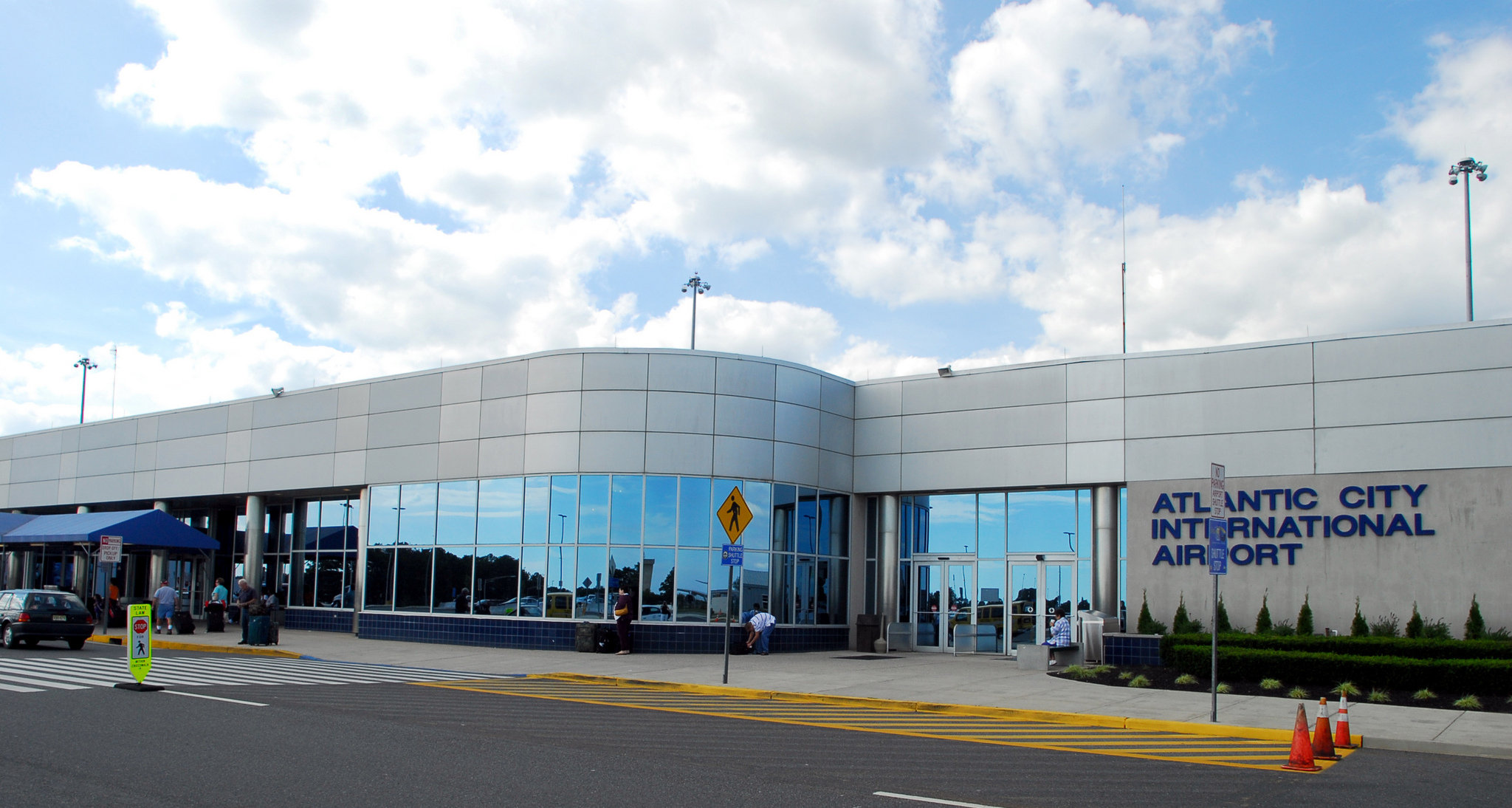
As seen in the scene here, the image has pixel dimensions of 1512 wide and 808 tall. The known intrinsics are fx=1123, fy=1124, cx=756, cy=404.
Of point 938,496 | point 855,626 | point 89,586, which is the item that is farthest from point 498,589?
point 89,586

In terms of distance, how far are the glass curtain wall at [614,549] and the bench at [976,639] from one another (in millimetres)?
2968

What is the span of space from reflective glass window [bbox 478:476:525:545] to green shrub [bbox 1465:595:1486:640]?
19807 mm

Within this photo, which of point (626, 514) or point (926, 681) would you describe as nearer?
point (926, 681)

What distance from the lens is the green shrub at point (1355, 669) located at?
16.5 metres

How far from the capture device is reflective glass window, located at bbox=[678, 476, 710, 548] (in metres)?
26.0

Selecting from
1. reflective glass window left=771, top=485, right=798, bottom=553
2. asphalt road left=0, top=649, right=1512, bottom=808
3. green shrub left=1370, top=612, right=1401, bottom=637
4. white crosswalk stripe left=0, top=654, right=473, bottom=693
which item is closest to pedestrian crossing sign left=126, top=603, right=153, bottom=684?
white crosswalk stripe left=0, top=654, right=473, bottom=693

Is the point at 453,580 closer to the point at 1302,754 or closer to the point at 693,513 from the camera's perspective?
the point at 693,513

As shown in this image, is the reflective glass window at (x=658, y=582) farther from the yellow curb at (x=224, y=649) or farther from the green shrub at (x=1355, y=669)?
the green shrub at (x=1355, y=669)

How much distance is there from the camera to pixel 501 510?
1078 inches

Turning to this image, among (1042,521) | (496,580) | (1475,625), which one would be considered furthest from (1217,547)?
(496,580)

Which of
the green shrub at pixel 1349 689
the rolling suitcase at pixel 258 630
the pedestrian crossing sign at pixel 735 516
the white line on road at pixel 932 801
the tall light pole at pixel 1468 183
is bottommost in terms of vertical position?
the rolling suitcase at pixel 258 630

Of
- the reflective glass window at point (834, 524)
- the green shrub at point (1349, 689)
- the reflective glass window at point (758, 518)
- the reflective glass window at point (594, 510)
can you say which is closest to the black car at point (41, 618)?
the reflective glass window at point (594, 510)

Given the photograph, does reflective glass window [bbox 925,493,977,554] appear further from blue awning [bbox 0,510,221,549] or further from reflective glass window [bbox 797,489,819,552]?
blue awning [bbox 0,510,221,549]

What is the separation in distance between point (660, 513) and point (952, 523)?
750 cm
